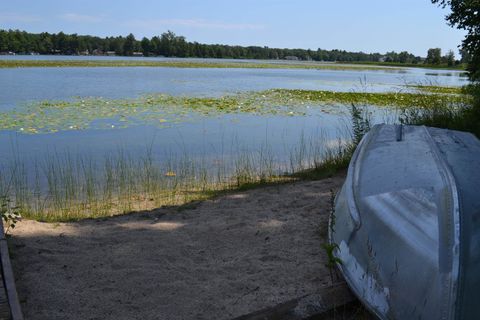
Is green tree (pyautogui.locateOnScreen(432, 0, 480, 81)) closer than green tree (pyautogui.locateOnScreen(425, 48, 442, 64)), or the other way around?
green tree (pyautogui.locateOnScreen(432, 0, 480, 81))

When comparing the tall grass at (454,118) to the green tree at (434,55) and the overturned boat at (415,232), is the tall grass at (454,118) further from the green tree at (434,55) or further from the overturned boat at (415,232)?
the green tree at (434,55)

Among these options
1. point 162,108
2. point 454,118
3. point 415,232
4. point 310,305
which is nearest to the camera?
point 415,232

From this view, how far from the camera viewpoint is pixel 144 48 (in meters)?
107

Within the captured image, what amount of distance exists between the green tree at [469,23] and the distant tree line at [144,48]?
8604cm

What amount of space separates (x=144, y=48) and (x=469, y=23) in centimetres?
10460

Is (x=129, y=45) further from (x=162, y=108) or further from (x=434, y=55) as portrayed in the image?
(x=162, y=108)

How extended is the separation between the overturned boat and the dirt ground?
1.74 feet

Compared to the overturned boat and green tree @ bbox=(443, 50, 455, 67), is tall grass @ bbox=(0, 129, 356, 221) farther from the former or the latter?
green tree @ bbox=(443, 50, 455, 67)

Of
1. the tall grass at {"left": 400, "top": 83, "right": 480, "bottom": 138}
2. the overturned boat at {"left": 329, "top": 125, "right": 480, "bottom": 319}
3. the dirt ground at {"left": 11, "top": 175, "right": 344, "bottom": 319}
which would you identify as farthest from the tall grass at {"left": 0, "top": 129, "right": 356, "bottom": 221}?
the overturned boat at {"left": 329, "top": 125, "right": 480, "bottom": 319}

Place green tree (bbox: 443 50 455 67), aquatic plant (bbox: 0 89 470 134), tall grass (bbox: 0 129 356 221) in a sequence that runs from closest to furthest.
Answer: tall grass (bbox: 0 129 356 221) → aquatic plant (bbox: 0 89 470 134) → green tree (bbox: 443 50 455 67)

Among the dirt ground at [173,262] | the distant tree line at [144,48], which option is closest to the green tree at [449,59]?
the distant tree line at [144,48]

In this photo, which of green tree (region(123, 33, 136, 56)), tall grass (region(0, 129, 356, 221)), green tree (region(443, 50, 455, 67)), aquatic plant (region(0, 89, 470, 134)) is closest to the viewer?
tall grass (region(0, 129, 356, 221))

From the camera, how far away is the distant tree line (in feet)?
290

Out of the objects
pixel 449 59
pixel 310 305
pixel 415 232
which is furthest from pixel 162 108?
pixel 449 59
